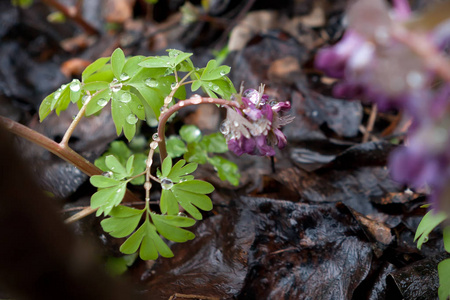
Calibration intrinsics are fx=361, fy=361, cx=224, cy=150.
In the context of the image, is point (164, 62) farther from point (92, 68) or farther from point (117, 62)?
point (92, 68)

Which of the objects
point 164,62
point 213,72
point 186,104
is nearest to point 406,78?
point 186,104

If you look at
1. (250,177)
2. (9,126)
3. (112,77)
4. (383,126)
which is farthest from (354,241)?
(9,126)

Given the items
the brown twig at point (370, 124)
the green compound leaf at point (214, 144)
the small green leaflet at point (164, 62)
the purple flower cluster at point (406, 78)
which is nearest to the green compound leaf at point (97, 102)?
the small green leaflet at point (164, 62)

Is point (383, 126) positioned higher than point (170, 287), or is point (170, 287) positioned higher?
point (383, 126)

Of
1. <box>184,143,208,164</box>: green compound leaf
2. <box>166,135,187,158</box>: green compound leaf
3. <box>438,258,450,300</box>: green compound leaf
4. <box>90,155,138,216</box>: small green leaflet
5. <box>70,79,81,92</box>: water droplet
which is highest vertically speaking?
<box>70,79,81,92</box>: water droplet

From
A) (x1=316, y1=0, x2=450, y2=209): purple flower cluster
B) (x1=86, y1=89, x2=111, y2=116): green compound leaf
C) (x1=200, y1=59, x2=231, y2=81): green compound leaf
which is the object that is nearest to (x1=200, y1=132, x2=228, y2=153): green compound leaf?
(x1=200, y1=59, x2=231, y2=81): green compound leaf

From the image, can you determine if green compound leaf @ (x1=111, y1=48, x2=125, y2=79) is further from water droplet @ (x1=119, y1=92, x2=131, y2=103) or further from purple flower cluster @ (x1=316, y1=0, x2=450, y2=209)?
purple flower cluster @ (x1=316, y1=0, x2=450, y2=209)

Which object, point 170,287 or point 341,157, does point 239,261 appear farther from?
point 341,157

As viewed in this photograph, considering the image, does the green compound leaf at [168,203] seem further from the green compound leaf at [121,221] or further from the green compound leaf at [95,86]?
the green compound leaf at [95,86]
